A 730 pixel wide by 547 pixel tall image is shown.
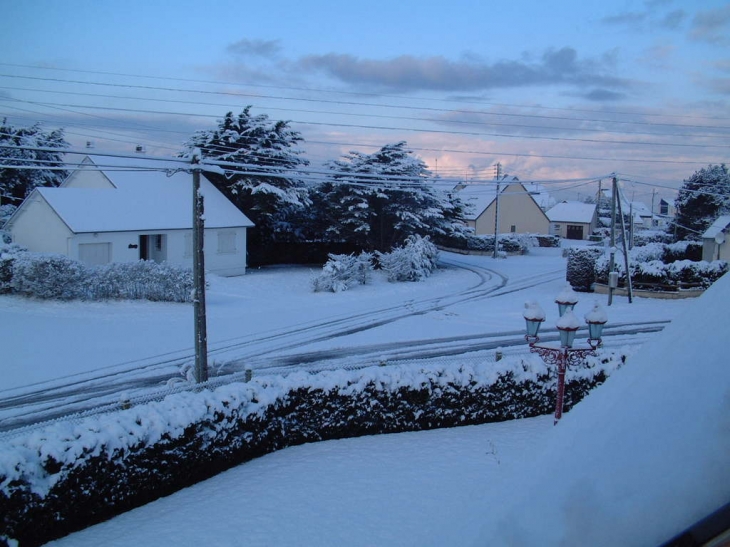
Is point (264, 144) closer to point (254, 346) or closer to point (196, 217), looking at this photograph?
point (254, 346)

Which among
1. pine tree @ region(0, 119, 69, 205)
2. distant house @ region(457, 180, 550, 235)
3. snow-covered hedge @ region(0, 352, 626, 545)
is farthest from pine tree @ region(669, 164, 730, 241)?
pine tree @ region(0, 119, 69, 205)

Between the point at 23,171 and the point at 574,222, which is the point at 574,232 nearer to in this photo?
the point at 574,222

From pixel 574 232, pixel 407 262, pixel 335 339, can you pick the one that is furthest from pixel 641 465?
pixel 574 232

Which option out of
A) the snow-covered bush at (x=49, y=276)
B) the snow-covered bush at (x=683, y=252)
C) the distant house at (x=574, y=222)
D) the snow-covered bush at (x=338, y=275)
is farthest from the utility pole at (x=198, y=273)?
the distant house at (x=574, y=222)

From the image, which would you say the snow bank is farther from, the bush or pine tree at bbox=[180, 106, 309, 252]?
pine tree at bbox=[180, 106, 309, 252]

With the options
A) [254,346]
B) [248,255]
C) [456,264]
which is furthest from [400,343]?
[456,264]

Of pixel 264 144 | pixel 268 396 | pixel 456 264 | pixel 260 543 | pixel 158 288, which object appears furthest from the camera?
pixel 456 264

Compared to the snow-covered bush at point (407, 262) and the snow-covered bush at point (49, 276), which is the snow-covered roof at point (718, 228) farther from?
the snow-covered bush at point (49, 276)

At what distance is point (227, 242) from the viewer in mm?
36406

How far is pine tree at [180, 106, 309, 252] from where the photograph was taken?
39656 millimetres

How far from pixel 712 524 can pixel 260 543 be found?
8.10 metres

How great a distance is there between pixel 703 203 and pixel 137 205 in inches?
1914

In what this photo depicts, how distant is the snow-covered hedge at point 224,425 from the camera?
7.94 meters

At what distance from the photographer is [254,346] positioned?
19812 millimetres
